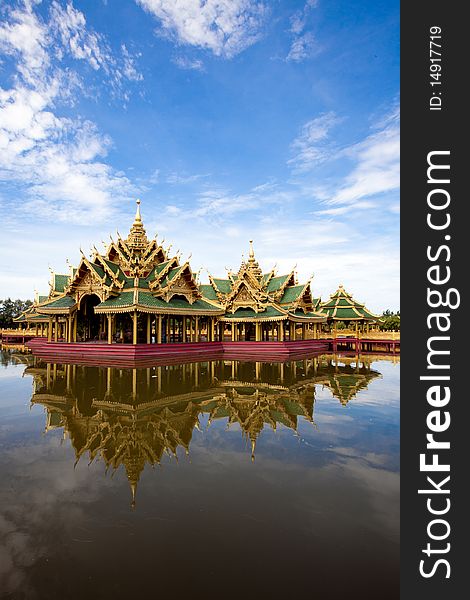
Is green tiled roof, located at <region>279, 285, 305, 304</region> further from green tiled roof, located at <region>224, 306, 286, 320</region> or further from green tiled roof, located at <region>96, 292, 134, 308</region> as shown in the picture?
green tiled roof, located at <region>96, 292, 134, 308</region>

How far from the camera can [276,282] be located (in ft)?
104

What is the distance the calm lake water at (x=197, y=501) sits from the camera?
296 cm

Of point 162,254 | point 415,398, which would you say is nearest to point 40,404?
point 415,398

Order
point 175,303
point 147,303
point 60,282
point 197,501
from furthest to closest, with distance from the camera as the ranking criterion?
point 60,282 → point 175,303 → point 147,303 → point 197,501

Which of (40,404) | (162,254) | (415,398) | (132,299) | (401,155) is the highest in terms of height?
(162,254)

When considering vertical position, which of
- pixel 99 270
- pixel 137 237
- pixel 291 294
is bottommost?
pixel 291 294

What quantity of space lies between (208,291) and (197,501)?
28.3 metres

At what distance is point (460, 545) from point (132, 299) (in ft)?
64.6

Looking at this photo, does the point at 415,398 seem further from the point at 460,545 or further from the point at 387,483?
the point at 387,483

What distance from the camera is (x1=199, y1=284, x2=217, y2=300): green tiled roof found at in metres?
31.7

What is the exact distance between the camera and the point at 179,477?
490 cm

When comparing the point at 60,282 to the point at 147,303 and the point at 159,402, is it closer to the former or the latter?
the point at 147,303

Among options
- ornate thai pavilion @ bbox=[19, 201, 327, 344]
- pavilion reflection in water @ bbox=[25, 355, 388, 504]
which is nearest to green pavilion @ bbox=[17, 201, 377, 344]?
ornate thai pavilion @ bbox=[19, 201, 327, 344]

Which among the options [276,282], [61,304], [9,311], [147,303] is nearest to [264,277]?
[276,282]
